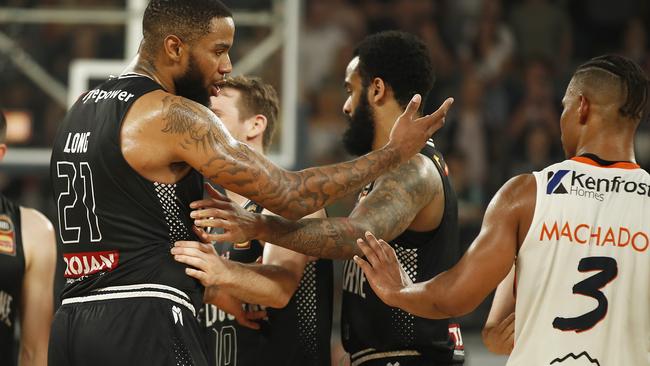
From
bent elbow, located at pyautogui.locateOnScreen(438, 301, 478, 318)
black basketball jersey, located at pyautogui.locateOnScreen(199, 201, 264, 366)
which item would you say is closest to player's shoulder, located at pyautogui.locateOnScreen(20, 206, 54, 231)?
black basketball jersey, located at pyautogui.locateOnScreen(199, 201, 264, 366)

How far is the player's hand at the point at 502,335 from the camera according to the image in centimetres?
439

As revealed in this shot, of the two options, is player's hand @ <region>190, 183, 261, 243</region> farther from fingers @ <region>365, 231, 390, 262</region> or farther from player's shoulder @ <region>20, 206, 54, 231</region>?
player's shoulder @ <region>20, 206, 54, 231</region>

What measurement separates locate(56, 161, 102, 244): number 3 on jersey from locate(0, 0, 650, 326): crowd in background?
217 inches

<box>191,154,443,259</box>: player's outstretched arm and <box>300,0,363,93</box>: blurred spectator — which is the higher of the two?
<box>300,0,363,93</box>: blurred spectator

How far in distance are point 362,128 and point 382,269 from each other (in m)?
1.19

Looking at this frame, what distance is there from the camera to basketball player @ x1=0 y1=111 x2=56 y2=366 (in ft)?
17.6

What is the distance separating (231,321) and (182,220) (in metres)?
1.10

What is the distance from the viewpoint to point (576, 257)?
3.95 meters

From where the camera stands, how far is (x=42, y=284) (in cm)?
550

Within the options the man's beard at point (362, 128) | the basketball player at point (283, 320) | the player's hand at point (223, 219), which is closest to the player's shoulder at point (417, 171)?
the man's beard at point (362, 128)

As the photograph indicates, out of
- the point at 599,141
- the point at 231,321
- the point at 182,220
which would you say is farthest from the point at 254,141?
the point at 599,141

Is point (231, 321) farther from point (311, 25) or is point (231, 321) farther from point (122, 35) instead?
point (311, 25)

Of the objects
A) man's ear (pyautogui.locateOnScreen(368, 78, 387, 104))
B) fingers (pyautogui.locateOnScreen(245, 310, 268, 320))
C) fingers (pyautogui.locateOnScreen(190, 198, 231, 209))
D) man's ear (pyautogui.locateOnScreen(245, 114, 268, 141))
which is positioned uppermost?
man's ear (pyautogui.locateOnScreen(368, 78, 387, 104))

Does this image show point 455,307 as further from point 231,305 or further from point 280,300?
point 231,305
